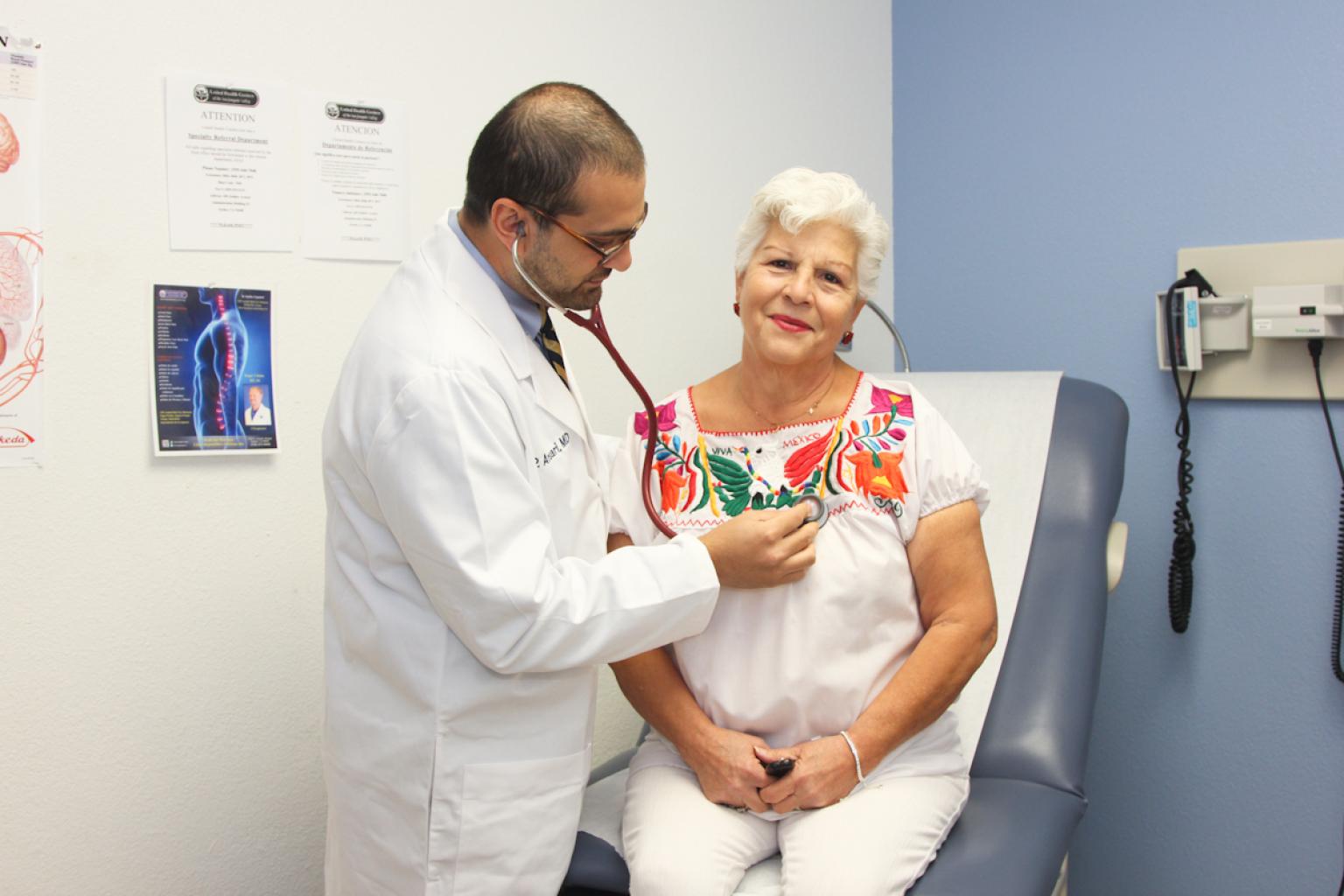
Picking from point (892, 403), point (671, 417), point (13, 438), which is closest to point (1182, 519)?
point (892, 403)

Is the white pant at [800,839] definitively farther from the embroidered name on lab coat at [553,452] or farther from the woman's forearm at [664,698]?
the embroidered name on lab coat at [553,452]

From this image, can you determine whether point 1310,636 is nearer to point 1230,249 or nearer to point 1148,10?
point 1230,249

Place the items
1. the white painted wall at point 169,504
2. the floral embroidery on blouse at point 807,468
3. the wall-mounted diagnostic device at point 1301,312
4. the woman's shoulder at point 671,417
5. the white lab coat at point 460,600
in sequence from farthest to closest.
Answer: the wall-mounted diagnostic device at point 1301,312, the woman's shoulder at point 671,417, the floral embroidery on blouse at point 807,468, the white painted wall at point 169,504, the white lab coat at point 460,600

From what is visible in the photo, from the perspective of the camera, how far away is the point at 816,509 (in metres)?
1.44

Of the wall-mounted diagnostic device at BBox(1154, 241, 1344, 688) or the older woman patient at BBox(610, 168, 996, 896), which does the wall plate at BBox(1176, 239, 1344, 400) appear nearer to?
the wall-mounted diagnostic device at BBox(1154, 241, 1344, 688)

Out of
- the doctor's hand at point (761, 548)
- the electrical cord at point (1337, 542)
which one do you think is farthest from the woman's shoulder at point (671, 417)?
the electrical cord at point (1337, 542)

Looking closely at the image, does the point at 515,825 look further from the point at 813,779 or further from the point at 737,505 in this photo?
the point at 737,505

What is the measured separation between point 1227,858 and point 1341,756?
0.29 meters

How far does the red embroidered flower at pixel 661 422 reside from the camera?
158cm

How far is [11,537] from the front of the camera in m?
1.33

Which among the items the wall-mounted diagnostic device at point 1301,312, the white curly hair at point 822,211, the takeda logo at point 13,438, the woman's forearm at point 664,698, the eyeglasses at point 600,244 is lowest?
the woman's forearm at point 664,698

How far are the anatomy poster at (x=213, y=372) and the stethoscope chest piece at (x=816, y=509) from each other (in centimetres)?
74

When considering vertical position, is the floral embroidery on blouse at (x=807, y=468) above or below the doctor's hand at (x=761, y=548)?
above

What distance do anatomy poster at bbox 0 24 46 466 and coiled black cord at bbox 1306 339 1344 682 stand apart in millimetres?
1905
